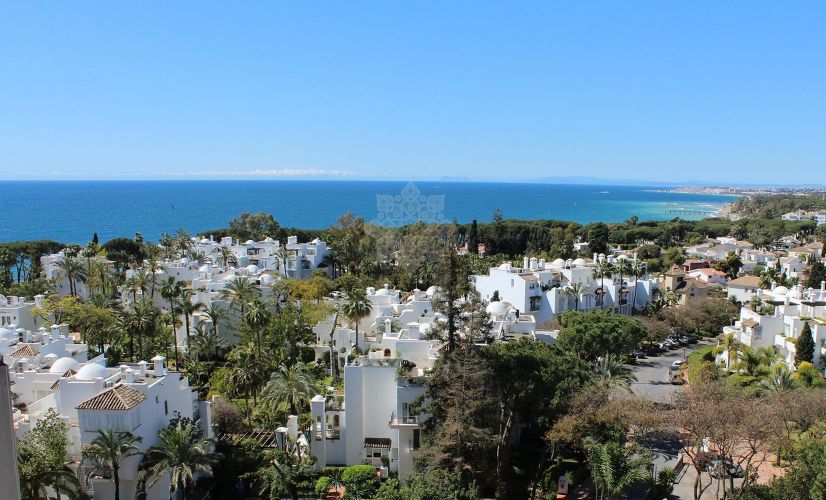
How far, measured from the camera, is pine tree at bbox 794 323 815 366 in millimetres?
31000

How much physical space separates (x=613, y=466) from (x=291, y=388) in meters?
12.8

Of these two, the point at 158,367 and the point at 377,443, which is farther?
the point at 377,443

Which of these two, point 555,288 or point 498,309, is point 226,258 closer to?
point 498,309

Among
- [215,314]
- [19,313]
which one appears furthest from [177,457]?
[19,313]

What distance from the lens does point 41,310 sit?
120ft

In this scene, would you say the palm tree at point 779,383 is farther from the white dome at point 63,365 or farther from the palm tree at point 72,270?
the palm tree at point 72,270

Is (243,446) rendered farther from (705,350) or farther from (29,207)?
(29,207)

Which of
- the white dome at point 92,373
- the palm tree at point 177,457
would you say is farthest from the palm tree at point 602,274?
the white dome at point 92,373

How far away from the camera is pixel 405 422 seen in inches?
921

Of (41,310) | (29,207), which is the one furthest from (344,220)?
(29,207)

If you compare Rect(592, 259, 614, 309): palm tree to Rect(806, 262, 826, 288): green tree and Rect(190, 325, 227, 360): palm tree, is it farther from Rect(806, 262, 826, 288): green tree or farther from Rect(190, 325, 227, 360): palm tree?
Rect(190, 325, 227, 360): palm tree

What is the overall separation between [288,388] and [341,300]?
1304cm

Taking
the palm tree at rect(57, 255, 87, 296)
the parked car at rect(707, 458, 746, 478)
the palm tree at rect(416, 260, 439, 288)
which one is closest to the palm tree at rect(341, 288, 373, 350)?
the parked car at rect(707, 458, 746, 478)

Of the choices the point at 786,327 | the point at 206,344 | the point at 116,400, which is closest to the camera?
the point at 116,400
